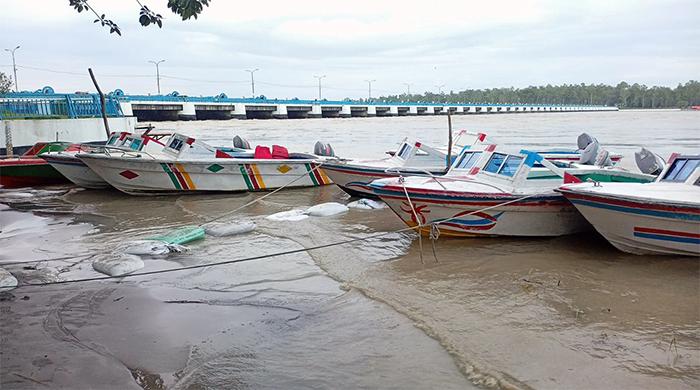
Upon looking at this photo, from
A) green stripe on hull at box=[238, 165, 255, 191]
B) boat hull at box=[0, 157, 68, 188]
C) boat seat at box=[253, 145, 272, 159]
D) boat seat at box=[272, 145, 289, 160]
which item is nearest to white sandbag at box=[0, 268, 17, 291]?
green stripe on hull at box=[238, 165, 255, 191]

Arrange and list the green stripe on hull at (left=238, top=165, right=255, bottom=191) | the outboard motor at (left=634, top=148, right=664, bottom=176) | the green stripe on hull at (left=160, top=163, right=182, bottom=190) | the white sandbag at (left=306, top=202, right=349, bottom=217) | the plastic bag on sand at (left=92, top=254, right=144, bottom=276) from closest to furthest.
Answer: the plastic bag on sand at (left=92, top=254, right=144, bottom=276) < the outboard motor at (left=634, top=148, right=664, bottom=176) < the white sandbag at (left=306, top=202, right=349, bottom=217) < the green stripe on hull at (left=160, top=163, right=182, bottom=190) < the green stripe on hull at (left=238, top=165, right=255, bottom=191)

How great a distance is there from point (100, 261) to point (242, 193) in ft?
25.3

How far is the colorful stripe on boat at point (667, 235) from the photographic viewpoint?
313 inches

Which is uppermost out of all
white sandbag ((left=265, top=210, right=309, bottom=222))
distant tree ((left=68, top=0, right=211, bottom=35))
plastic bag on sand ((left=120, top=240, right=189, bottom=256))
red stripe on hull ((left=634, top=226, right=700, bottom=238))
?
distant tree ((left=68, top=0, right=211, bottom=35))

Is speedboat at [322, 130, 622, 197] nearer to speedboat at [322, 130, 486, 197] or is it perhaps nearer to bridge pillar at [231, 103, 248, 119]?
speedboat at [322, 130, 486, 197]

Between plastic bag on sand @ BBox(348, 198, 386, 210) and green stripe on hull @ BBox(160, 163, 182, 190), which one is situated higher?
green stripe on hull @ BBox(160, 163, 182, 190)

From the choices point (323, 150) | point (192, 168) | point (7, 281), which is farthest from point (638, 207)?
point (192, 168)

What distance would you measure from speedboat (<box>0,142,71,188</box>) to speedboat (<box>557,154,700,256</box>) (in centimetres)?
1503

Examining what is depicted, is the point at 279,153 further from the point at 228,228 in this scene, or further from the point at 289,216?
the point at 228,228

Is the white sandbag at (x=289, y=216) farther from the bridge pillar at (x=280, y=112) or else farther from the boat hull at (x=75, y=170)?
the bridge pillar at (x=280, y=112)

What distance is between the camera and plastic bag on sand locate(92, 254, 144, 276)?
7.53 m

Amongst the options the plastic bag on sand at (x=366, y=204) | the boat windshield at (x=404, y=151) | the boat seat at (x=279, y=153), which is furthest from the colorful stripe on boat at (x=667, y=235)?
the boat seat at (x=279, y=153)

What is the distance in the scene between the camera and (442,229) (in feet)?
32.0

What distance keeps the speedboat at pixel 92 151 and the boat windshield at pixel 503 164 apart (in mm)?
9531
